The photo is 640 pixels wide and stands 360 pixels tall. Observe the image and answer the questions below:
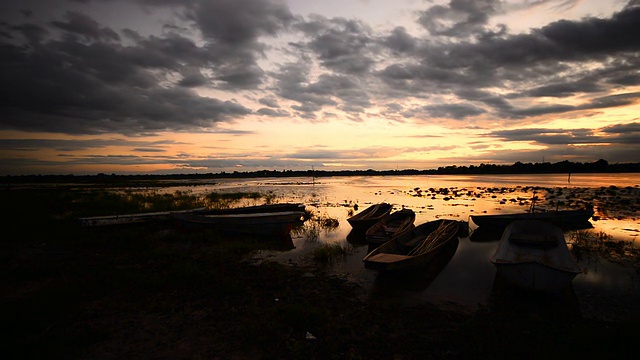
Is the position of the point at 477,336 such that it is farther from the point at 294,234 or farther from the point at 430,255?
the point at 294,234

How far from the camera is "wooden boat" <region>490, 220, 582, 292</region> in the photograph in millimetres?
7211

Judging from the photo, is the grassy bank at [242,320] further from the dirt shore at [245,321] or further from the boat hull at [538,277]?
the boat hull at [538,277]

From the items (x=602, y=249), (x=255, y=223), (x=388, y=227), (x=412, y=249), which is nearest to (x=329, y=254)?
(x=412, y=249)

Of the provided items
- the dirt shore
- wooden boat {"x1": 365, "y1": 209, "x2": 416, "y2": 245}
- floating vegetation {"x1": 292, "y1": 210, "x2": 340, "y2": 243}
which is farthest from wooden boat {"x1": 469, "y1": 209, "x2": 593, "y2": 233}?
the dirt shore

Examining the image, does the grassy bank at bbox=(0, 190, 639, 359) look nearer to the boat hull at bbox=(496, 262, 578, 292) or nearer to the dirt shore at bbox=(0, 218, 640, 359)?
the dirt shore at bbox=(0, 218, 640, 359)

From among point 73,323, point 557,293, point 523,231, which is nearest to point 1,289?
point 73,323

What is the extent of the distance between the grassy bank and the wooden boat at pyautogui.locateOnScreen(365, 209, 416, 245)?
3.76 metres

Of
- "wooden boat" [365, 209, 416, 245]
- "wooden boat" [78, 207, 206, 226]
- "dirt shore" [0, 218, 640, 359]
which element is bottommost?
"dirt shore" [0, 218, 640, 359]

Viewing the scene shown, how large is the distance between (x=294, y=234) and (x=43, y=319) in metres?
10.9

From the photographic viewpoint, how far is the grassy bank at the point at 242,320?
17.0 feet

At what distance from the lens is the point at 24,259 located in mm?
10641

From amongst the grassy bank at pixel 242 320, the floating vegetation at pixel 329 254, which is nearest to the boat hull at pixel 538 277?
the grassy bank at pixel 242 320

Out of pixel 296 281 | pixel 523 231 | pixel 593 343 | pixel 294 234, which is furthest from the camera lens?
pixel 294 234

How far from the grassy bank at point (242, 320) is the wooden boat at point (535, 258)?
0.67m
